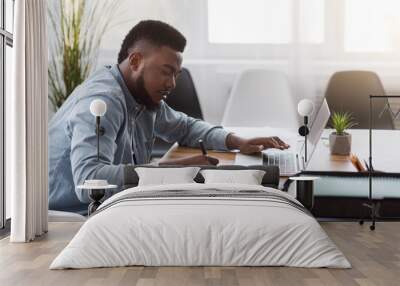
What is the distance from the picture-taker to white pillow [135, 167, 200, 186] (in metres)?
6.32

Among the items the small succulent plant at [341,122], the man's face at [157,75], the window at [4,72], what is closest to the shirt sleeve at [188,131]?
the man's face at [157,75]

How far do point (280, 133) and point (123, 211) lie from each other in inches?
107

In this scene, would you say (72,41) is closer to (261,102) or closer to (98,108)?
(98,108)

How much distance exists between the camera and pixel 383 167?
6871 millimetres

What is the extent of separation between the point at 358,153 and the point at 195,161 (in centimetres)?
174

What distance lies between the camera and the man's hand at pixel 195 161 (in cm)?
674

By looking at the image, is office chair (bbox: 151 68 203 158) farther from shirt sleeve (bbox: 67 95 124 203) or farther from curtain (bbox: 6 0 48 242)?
curtain (bbox: 6 0 48 242)

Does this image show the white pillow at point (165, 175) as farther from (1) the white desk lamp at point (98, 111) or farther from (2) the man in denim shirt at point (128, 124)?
(1) the white desk lamp at point (98, 111)

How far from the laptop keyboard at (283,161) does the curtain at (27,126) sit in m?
2.34

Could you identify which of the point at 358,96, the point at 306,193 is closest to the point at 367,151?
the point at 358,96

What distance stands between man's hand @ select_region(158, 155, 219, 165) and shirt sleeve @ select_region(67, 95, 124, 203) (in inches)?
20.7

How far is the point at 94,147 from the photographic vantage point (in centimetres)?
665

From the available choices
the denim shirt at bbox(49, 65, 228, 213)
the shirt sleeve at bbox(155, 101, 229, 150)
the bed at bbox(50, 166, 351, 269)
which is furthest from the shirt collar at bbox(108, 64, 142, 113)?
the bed at bbox(50, 166, 351, 269)

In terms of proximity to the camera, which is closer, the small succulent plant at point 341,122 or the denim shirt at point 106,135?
the denim shirt at point 106,135
